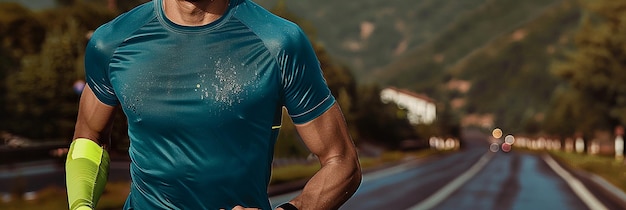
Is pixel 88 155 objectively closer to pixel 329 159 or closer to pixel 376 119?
pixel 329 159

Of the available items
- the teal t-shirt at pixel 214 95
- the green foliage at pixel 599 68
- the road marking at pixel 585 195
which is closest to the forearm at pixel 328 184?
the teal t-shirt at pixel 214 95

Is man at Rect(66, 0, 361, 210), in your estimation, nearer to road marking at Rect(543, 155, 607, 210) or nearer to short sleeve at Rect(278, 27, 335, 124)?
short sleeve at Rect(278, 27, 335, 124)

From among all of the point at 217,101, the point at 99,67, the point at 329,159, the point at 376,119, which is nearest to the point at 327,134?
the point at 329,159

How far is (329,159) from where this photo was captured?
2.47 m

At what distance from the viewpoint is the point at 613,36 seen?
6400 cm

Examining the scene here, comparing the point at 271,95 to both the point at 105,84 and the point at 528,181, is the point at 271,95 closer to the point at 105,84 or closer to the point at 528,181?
the point at 105,84

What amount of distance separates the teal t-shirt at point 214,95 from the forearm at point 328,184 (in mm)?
112

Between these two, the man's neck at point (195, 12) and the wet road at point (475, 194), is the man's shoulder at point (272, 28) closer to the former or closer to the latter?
the man's neck at point (195, 12)

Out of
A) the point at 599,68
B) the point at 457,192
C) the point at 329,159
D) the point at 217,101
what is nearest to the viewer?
the point at 217,101

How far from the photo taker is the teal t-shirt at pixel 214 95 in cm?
237

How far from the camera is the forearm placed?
8.08ft

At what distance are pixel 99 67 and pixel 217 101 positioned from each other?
0.37 meters

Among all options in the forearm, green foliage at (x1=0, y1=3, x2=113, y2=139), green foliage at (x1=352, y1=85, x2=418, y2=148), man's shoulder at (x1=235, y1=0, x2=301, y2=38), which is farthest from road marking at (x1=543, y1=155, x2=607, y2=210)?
green foliage at (x1=352, y1=85, x2=418, y2=148)

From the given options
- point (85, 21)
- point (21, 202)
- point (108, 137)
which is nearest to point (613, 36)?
point (85, 21)
